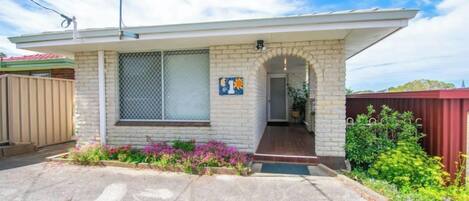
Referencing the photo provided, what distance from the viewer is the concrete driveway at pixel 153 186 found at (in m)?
3.29

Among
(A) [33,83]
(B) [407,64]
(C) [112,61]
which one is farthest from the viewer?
A: (B) [407,64]

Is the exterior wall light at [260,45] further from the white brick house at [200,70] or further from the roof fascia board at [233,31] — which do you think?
the roof fascia board at [233,31]

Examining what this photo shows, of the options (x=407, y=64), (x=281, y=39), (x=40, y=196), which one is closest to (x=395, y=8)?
(x=281, y=39)

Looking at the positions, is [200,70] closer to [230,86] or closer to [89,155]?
[230,86]

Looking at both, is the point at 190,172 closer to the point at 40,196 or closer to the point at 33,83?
the point at 40,196

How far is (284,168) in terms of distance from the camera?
4.36 meters

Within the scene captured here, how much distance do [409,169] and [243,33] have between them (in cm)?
338

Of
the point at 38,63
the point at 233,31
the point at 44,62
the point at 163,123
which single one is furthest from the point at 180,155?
the point at 38,63

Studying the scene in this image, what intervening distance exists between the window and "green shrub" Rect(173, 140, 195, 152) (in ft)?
2.00

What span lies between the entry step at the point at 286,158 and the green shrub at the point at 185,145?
1.31 m

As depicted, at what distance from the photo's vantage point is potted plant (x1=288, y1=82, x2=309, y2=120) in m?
9.80

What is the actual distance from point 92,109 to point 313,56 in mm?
4978

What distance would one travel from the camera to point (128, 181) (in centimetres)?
382

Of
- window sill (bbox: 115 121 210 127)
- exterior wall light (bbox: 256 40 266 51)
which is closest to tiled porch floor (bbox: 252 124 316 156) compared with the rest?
window sill (bbox: 115 121 210 127)
